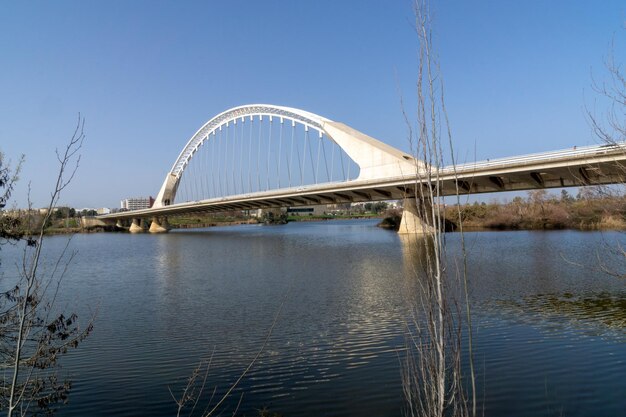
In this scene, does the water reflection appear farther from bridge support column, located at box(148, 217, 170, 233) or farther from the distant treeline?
bridge support column, located at box(148, 217, 170, 233)

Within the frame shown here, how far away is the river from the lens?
19.4ft

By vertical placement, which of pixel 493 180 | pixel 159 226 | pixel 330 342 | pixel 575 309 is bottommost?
pixel 575 309

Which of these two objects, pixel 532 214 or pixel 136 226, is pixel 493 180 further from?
pixel 136 226

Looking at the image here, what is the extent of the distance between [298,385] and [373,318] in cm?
393

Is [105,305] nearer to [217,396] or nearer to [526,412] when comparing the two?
[217,396]

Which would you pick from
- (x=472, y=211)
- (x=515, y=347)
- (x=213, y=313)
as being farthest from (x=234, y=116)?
(x=515, y=347)

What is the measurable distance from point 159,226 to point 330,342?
69.3m

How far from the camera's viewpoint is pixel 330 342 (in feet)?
27.4

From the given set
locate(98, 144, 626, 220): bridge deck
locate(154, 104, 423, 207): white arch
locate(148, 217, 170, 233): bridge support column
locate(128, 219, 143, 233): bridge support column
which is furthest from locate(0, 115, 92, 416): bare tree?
locate(128, 219, 143, 233): bridge support column

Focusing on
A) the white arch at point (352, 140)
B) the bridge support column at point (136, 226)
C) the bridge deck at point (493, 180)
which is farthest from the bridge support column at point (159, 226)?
the bridge deck at point (493, 180)

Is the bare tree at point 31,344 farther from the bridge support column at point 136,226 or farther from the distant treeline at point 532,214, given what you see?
the bridge support column at point 136,226

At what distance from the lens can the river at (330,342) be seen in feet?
19.4

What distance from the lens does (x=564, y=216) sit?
4316cm

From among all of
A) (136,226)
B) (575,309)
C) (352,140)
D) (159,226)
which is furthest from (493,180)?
(136,226)
